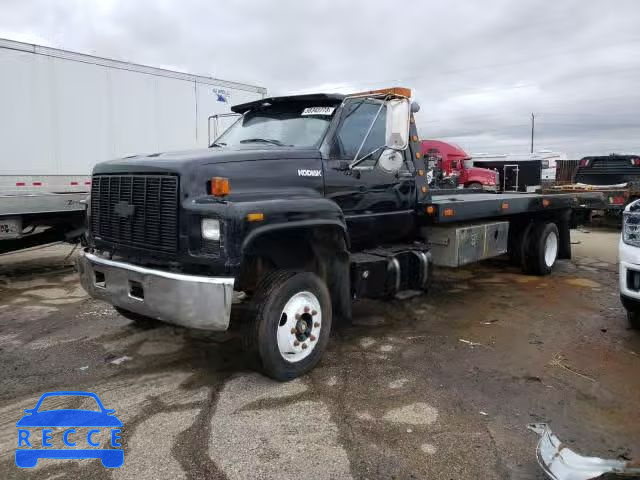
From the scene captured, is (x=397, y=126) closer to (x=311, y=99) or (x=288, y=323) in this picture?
(x=311, y=99)

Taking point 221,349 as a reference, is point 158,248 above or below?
above

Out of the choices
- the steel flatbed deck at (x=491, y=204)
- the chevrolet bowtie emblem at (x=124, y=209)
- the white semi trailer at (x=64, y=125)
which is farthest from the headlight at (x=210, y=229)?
the white semi trailer at (x=64, y=125)

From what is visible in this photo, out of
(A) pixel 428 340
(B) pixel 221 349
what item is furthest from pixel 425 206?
(B) pixel 221 349

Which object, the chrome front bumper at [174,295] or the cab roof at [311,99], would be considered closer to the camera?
the chrome front bumper at [174,295]

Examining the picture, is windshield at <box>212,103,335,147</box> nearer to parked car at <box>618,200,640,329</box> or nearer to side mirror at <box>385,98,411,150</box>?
side mirror at <box>385,98,411,150</box>

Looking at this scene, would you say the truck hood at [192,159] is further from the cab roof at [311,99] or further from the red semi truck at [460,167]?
the red semi truck at [460,167]

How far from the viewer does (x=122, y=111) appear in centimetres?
887

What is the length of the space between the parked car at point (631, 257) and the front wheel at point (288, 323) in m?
2.75

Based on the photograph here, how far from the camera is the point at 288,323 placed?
403cm

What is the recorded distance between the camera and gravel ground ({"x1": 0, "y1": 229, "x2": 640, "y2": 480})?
2996 millimetres

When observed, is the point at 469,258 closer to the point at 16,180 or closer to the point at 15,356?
the point at 15,356

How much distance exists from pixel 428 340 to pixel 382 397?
141 cm

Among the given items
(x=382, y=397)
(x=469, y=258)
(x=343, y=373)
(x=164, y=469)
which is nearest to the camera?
(x=164, y=469)

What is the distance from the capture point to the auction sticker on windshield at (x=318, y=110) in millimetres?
4852
